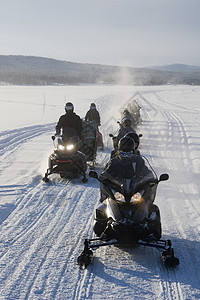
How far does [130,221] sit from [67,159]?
443cm


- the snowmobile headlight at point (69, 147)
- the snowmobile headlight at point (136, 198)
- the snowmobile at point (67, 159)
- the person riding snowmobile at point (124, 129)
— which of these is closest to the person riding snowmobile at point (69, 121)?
the snowmobile at point (67, 159)

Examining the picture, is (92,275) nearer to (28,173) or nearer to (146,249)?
(146,249)

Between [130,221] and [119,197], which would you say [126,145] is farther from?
[130,221]

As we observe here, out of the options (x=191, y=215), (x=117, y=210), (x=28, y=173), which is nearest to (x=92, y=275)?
(x=117, y=210)

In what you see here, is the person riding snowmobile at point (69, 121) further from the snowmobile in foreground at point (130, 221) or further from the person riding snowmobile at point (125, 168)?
the snowmobile in foreground at point (130, 221)

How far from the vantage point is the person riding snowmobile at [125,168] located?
4656 millimetres

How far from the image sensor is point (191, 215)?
20.5ft

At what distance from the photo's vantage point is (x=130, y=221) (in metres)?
4.26

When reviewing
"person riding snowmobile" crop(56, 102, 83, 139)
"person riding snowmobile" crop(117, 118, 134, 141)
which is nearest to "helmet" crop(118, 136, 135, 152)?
"person riding snowmobile" crop(56, 102, 83, 139)

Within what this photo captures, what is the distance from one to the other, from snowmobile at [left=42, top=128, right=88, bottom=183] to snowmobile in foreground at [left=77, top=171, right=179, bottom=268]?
382 cm

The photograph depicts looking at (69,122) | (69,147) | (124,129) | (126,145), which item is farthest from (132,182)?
(124,129)

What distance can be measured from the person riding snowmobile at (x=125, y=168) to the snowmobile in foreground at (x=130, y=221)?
0.07 metres

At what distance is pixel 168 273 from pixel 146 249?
2.14ft

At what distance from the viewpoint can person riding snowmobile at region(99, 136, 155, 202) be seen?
4656mm
